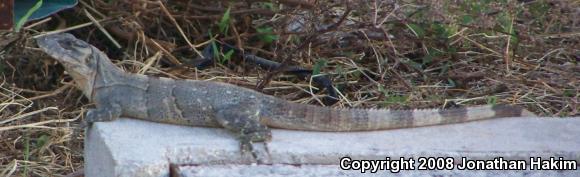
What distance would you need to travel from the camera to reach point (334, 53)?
5.55 metres

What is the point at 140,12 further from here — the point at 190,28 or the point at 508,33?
the point at 508,33

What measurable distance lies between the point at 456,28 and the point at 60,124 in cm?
222

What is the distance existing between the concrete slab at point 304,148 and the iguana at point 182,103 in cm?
4

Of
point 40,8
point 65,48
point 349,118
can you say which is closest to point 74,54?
point 65,48

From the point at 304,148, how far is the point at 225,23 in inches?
69.6

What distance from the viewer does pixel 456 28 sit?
18.4ft

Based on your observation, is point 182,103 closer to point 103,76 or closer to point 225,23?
point 103,76

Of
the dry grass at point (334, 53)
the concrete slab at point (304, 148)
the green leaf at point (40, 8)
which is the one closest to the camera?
the concrete slab at point (304, 148)

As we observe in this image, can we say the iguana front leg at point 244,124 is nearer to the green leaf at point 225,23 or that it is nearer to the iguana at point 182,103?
the iguana at point 182,103

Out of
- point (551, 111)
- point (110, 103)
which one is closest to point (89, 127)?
point (110, 103)

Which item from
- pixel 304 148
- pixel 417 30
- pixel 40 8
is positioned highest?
pixel 40 8

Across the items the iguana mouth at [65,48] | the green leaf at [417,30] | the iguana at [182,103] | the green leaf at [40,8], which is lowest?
the iguana at [182,103]

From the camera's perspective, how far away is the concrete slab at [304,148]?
3.44 metres

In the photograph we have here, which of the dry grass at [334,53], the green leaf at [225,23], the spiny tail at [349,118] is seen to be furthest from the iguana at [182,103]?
the green leaf at [225,23]
